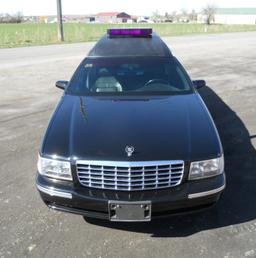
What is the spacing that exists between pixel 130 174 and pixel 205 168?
2.26 feet

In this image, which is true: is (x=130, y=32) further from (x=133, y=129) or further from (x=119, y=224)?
(x=119, y=224)

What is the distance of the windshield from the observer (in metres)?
4.46

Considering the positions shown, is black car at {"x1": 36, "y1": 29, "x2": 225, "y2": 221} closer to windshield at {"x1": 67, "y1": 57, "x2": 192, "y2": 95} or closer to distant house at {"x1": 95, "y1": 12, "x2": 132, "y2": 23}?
windshield at {"x1": 67, "y1": 57, "x2": 192, "y2": 95}

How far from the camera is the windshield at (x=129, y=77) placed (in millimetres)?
4465

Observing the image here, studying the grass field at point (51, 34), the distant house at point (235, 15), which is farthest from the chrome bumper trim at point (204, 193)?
the distant house at point (235, 15)

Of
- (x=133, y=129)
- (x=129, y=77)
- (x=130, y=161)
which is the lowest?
(x=130, y=161)

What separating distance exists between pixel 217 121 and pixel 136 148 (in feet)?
12.4

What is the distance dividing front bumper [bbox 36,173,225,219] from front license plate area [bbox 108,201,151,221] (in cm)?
4

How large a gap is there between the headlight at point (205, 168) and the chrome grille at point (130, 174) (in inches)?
4.5

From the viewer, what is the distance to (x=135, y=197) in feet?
9.85

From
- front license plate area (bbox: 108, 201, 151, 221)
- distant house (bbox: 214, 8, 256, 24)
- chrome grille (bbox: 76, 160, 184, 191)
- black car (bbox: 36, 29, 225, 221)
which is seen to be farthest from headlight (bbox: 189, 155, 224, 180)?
distant house (bbox: 214, 8, 256, 24)

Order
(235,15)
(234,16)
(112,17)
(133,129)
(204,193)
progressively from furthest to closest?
(112,17) < (235,15) < (234,16) < (133,129) < (204,193)

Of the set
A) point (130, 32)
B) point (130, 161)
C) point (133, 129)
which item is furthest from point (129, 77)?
point (130, 161)

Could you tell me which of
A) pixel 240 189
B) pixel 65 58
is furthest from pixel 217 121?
pixel 65 58
